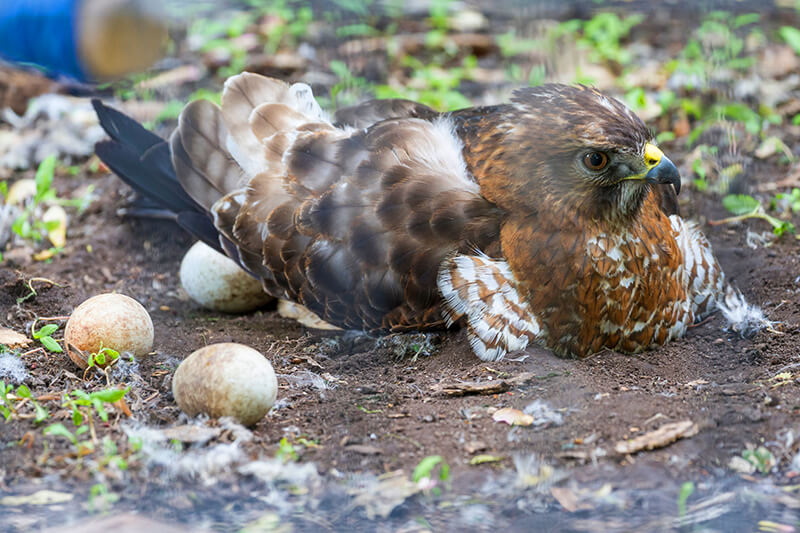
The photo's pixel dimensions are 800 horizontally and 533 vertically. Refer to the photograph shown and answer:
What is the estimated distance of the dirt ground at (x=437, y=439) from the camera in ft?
Answer: 7.90

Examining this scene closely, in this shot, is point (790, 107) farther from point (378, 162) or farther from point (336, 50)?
point (378, 162)

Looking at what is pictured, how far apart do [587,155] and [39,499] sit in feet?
6.90

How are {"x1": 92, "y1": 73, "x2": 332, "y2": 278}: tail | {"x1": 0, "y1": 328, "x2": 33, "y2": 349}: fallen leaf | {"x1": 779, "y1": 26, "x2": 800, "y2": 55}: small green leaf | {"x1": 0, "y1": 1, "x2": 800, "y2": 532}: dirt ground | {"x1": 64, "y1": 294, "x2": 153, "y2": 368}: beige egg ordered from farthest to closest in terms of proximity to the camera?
{"x1": 779, "y1": 26, "x2": 800, "y2": 55}: small green leaf, {"x1": 92, "y1": 73, "x2": 332, "y2": 278}: tail, {"x1": 0, "y1": 328, "x2": 33, "y2": 349}: fallen leaf, {"x1": 64, "y1": 294, "x2": 153, "y2": 368}: beige egg, {"x1": 0, "y1": 1, "x2": 800, "y2": 532}: dirt ground

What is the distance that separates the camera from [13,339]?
3471 mm

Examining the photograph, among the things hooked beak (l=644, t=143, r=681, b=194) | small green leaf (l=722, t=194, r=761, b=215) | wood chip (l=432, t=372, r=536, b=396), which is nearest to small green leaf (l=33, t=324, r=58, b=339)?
wood chip (l=432, t=372, r=536, b=396)

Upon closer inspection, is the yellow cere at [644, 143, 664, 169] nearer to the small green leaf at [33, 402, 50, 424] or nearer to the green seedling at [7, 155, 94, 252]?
the small green leaf at [33, 402, 50, 424]

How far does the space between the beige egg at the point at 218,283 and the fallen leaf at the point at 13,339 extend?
768 mm

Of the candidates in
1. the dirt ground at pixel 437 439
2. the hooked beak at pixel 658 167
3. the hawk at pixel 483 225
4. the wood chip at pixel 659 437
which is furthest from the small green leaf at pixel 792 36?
the wood chip at pixel 659 437

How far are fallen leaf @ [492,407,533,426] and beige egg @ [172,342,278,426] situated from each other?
71cm

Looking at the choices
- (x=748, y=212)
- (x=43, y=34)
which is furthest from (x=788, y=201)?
(x=43, y=34)

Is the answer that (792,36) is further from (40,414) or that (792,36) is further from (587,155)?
(40,414)

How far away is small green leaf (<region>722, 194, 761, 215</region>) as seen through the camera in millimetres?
4312

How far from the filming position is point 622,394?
300 cm

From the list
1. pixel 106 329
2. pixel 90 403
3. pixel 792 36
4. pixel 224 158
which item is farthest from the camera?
pixel 792 36
